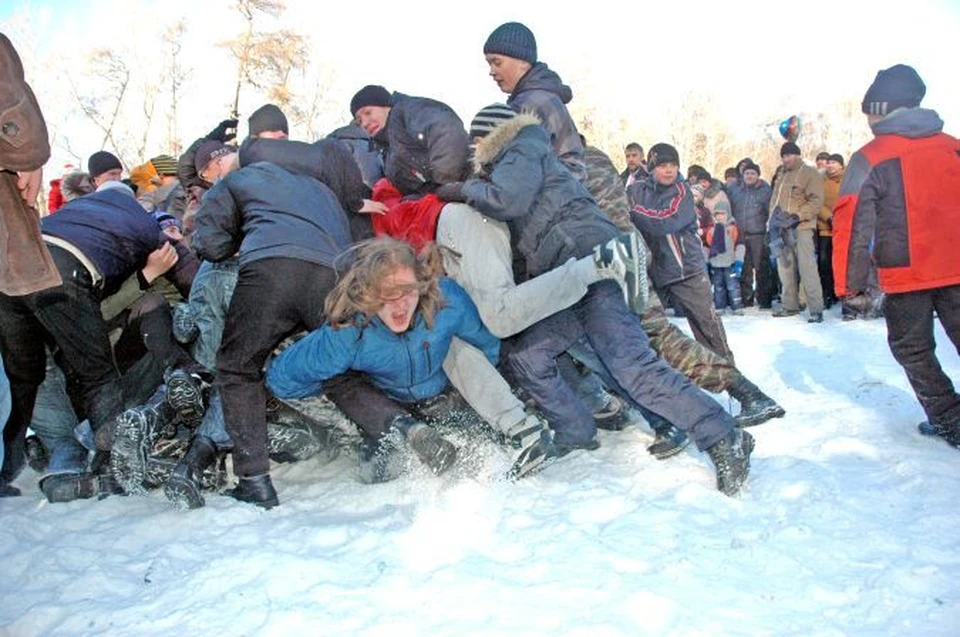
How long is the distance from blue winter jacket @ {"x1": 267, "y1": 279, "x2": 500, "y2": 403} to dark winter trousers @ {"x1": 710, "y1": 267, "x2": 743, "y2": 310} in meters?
7.79

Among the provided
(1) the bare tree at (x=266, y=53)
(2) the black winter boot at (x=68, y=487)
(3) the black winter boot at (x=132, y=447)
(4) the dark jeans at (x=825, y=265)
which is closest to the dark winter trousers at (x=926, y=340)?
(3) the black winter boot at (x=132, y=447)

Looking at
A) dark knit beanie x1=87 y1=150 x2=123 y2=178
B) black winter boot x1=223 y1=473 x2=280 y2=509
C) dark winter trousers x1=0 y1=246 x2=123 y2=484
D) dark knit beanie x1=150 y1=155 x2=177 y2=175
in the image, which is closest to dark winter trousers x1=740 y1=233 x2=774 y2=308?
dark knit beanie x1=150 y1=155 x2=177 y2=175

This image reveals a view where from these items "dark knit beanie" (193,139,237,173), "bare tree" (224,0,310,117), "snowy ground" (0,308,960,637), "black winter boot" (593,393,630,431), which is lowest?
"black winter boot" (593,393,630,431)

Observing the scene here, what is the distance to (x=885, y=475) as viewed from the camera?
3.22 m

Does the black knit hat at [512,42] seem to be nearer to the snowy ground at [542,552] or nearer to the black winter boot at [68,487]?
the snowy ground at [542,552]

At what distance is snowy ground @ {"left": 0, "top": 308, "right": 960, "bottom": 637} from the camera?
2240 millimetres

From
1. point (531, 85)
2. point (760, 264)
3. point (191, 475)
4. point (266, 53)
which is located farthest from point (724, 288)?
point (266, 53)

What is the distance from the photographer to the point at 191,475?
3539 mm

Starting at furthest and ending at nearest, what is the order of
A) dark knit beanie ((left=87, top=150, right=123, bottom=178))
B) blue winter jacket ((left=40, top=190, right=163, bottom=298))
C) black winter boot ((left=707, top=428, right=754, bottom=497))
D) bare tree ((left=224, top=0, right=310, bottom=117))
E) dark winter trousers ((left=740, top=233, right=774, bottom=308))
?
bare tree ((left=224, top=0, right=310, bottom=117)) → dark winter trousers ((left=740, top=233, right=774, bottom=308)) → dark knit beanie ((left=87, top=150, right=123, bottom=178)) → blue winter jacket ((left=40, top=190, right=163, bottom=298)) → black winter boot ((left=707, top=428, right=754, bottom=497))

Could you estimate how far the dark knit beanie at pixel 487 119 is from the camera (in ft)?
11.9

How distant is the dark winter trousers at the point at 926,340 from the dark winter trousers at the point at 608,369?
1.32 m

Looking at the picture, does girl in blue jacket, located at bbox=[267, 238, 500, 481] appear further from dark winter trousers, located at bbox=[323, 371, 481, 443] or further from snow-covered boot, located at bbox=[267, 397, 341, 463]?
snow-covered boot, located at bbox=[267, 397, 341, 463]

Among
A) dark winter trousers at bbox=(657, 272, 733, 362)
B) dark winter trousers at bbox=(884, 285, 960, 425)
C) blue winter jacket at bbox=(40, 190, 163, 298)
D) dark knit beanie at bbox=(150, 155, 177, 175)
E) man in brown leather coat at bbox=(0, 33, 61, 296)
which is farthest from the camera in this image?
dark knit beanie at bbox=(150, 155, 177, 175)

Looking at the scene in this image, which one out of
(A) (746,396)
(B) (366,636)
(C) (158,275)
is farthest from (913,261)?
(C) (158,275)
